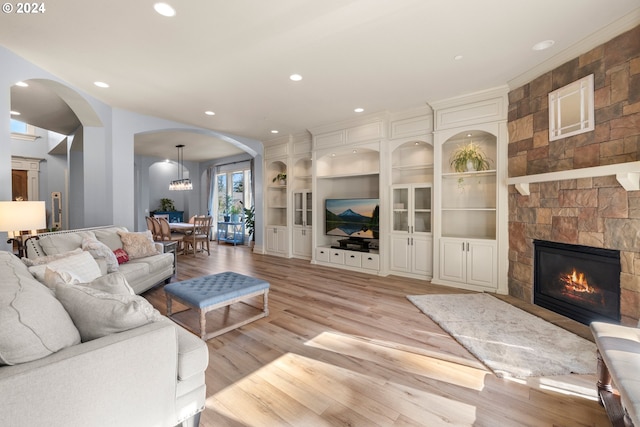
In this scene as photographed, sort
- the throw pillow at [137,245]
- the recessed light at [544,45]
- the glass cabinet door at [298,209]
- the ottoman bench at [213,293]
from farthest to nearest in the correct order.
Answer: the glass cabinet door at [298,209] → the throw pillow at [137,245] → the recessed light at [544,45] → the ottoman bench at [213,293]

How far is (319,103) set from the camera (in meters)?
4.49

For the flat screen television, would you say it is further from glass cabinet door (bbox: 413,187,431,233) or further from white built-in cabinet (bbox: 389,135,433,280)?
glass cabinet door (bbox: 413,187,431,233)

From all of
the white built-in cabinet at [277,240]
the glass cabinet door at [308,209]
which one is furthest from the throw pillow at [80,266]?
the white built-in cabinet at [277,240]

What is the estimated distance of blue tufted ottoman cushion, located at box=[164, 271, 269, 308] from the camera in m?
2.62

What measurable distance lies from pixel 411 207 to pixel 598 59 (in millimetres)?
2717

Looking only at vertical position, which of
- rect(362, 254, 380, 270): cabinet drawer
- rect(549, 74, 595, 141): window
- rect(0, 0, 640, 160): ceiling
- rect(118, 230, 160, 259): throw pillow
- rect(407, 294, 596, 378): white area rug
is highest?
rect(0, 0, 640, 160): ceiling

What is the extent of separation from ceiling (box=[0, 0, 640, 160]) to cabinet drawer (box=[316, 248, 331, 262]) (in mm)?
2839

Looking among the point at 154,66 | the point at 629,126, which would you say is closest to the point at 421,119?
the point at 629,126

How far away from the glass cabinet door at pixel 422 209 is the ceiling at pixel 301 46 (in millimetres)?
1421

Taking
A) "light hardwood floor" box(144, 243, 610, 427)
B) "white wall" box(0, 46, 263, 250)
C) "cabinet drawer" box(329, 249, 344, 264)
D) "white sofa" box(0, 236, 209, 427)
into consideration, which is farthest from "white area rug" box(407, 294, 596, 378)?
"white wall" box(0, 46, 263, 250)

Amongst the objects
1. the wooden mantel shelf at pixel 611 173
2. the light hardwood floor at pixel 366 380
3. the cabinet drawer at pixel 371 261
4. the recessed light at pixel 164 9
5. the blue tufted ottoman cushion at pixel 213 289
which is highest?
the recessed light at pixel 164 9

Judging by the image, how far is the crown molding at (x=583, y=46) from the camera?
8.16 feet

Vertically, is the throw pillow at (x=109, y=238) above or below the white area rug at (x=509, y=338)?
above

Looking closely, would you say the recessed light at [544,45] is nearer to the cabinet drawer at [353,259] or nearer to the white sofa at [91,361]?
the cabinet drawer at [353,259]
